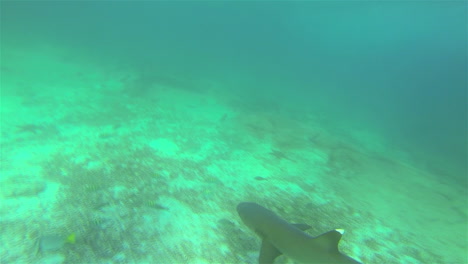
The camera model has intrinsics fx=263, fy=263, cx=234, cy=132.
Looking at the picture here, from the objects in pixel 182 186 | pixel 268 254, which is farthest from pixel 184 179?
pixel 268 254

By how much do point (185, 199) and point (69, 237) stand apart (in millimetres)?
2436

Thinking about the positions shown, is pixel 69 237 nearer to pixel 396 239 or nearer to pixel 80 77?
pixel 396 239

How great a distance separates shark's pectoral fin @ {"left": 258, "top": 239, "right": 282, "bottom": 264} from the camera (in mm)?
4293

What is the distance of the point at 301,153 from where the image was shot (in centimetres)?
1059

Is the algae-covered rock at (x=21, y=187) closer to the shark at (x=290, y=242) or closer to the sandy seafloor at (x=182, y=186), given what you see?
the sandy seafloor at (x=182, y=186)

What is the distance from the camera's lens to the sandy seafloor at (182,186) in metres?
4.75

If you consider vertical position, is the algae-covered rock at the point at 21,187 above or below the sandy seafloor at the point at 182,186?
below

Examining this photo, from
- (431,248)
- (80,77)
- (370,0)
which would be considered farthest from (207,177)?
(370,0)

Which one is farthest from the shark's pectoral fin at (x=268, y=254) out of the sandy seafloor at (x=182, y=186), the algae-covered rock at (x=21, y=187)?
the algae-covered rock at (x=21, y=187)

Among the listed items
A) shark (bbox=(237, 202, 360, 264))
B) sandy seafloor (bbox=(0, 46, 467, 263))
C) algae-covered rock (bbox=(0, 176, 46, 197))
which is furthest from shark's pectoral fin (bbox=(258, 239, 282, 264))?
algae-covered rock (bbox=(0, 176, 46, 197))

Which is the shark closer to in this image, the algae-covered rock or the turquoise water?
the turquoise water

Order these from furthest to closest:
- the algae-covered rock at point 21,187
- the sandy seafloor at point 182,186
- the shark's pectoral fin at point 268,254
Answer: the algae-covered rock at point 21,187 < the sandy seafloor at point 182,186 < the shark's pectoral fin at point 268,254

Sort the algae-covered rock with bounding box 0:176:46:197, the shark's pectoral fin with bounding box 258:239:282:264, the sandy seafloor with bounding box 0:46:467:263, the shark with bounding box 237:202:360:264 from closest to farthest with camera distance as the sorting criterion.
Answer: the shark with bounding box 237:202:360:264 < the shark's pectoral fin with bounding box 258:239:282:264 < the sandy seafloor with bounding box 0:46:467:263 < the algae-covered rock with bounding box 0:176:46:197

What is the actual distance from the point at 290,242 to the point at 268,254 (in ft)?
1.53
